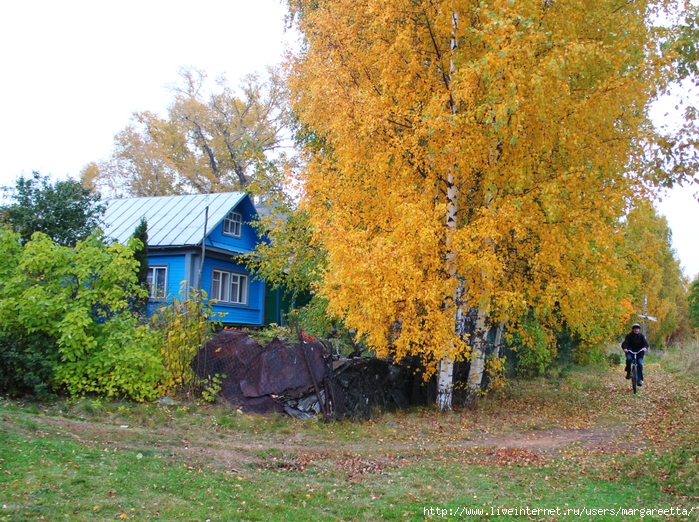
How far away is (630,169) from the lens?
10750 millimetres

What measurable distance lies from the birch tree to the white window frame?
11.4 meters

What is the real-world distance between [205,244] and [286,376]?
1125cm

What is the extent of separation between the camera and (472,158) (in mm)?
10203

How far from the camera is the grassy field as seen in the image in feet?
19.0

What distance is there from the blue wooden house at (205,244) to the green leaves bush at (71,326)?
8.60 metres

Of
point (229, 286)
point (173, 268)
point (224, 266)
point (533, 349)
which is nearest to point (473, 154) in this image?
point (533, 349)

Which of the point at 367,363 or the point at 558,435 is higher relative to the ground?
the point at 367,363

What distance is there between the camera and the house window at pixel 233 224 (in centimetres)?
2234

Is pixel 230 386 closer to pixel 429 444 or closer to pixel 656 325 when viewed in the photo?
pixel 429 444

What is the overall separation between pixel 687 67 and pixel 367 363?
7050 millimetres

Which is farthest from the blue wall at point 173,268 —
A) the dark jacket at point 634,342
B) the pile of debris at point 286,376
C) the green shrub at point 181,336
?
the dark jacket at point 634,342

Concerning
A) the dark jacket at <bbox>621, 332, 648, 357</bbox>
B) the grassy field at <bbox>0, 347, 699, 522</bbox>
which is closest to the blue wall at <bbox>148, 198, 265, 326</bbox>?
the grassy field at <bbox>0, 347, 699, 522</bbox>

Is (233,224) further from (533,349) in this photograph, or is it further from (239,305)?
(533,349)

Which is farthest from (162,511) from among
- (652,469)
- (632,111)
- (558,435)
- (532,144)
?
(632,111)
